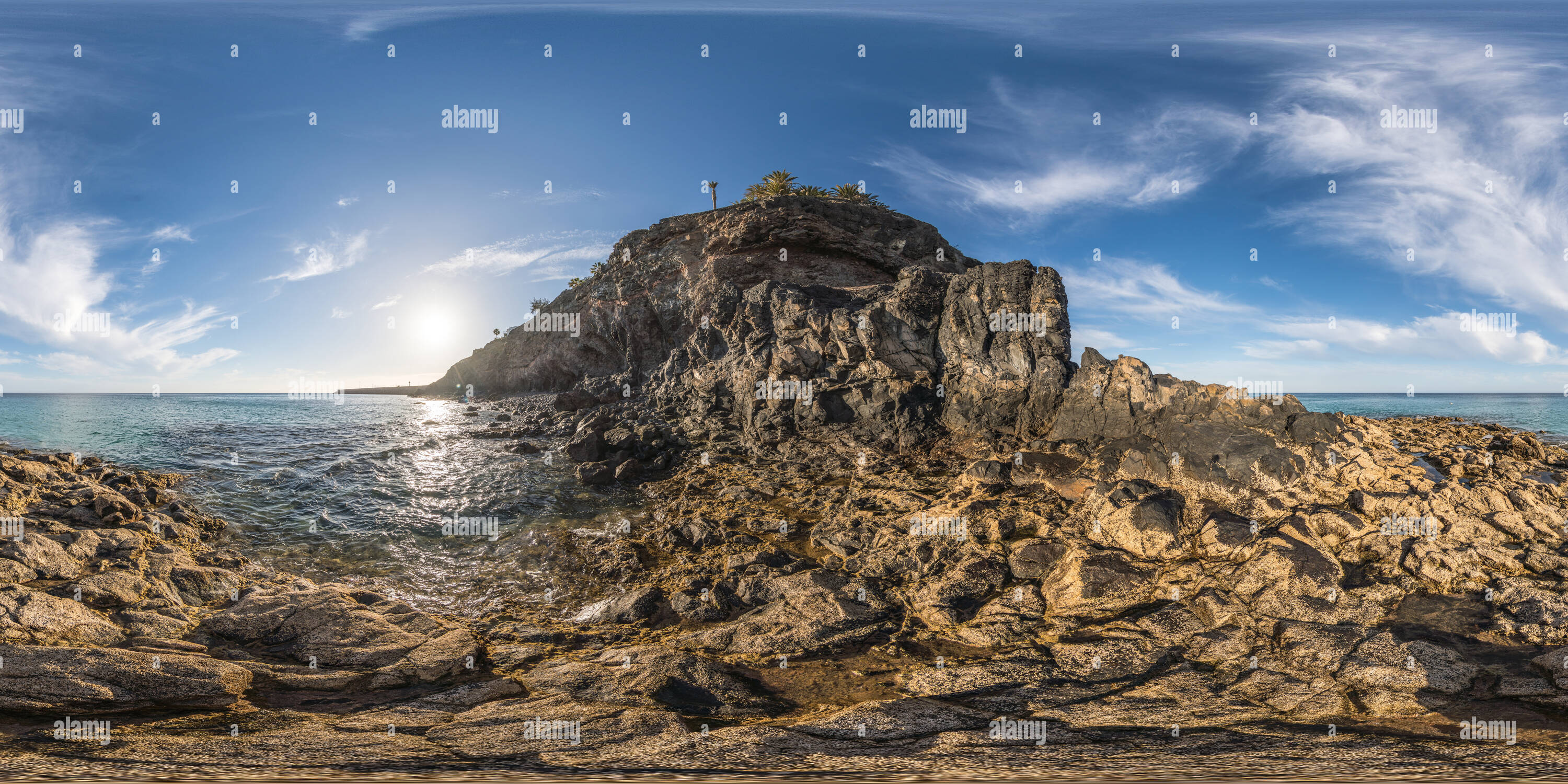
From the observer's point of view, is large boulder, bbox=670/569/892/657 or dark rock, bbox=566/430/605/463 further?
dark rock, bbox=566/430/605/463

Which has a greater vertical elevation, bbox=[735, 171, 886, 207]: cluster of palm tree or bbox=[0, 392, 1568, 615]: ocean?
bbox=[735, 171, 886, 207]: cluster of palm tree

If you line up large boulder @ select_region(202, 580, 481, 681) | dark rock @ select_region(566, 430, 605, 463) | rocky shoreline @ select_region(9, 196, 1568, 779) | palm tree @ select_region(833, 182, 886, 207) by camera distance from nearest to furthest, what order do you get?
1. rocky shoreline @ select_region(9, 196, 1568, 779)
2. large boulder @ select_region(202, 580, 481, 681)
3. dark rock @ select_region(566, 430, 605, 463)
4. palm tree @ select_region(833, 182, 886, 207)

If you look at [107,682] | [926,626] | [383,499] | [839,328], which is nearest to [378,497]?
[383,499]

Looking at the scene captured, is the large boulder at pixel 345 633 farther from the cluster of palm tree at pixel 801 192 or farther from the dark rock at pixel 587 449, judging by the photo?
the cluster of palm tree at pixel 801 192

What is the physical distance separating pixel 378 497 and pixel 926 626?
1840cm

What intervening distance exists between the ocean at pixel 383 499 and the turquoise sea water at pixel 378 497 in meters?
0.05

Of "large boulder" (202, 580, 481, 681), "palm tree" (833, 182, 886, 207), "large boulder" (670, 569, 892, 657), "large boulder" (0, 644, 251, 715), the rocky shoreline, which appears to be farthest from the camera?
"palm tree" (833, 182, 886, 207)

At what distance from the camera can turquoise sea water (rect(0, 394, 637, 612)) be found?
544 inches

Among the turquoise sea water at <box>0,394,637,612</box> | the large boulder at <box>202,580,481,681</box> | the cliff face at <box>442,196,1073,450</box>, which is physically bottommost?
the large boulder at <box>202,580,481,681</box>

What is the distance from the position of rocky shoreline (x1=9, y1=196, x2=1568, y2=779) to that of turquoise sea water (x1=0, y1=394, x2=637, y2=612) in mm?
1081

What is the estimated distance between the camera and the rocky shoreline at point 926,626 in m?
6.26

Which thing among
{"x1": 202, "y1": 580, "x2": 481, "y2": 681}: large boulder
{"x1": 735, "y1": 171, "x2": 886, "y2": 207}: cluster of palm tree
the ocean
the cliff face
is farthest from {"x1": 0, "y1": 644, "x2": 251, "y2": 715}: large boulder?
{"x1": 735, "y1": 171, "x2": 886, "y2": 207}: cluster of palm tree

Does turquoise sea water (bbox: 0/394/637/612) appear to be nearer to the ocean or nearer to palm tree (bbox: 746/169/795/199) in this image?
the ocean

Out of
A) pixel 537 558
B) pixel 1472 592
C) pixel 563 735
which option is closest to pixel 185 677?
pixel 563 735
